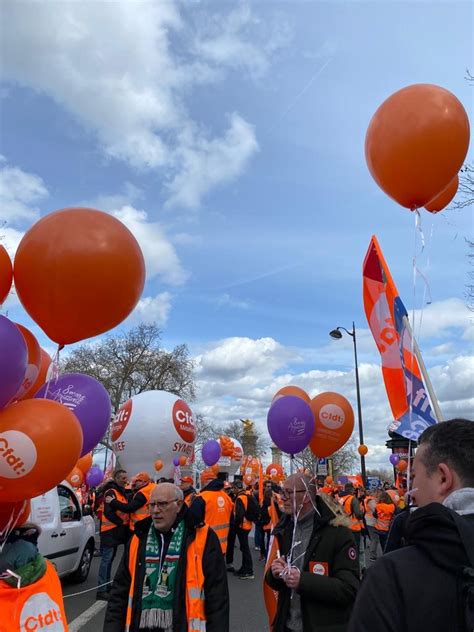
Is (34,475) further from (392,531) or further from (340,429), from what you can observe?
(340,429)

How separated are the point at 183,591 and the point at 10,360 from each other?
1939mm

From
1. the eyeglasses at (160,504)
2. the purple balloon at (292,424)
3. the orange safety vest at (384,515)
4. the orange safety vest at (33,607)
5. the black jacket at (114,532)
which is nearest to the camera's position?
the orange safety vest at (33,607)

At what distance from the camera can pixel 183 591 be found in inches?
134

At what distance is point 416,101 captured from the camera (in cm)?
368

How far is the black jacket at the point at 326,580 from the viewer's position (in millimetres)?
3250

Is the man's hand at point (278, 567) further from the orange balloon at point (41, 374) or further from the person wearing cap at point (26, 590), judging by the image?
the orange balloon at point (41, 374)

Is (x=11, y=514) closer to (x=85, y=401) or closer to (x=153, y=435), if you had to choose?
(x=85, y=401)

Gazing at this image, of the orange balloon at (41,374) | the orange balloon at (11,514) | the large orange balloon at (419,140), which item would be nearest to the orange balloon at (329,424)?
the large orange balloon at (419,140)

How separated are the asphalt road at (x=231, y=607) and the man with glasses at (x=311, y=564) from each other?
380 centimetres

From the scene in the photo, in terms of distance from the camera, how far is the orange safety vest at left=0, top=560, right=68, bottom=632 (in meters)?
2.45

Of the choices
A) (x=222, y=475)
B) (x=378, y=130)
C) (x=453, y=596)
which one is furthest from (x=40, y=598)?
(x=222, y=475)

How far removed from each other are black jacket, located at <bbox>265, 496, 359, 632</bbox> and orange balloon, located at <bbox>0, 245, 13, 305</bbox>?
2511mm

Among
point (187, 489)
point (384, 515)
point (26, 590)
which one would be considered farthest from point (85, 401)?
point (384, 515)

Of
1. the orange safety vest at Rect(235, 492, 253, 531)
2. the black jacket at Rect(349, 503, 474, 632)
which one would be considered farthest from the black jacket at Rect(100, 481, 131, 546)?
the black jacket at Rect(349, 503, 474, 632)
